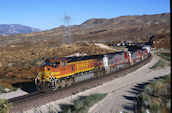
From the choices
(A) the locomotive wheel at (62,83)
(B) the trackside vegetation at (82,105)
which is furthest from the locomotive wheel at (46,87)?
(B) the trackside vegetation at (82,105)

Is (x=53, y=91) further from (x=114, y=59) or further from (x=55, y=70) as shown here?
(x=114, y=59)

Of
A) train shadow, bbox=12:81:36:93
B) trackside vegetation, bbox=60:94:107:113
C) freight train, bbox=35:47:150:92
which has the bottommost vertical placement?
train shadow, bbox=12:81:36:93

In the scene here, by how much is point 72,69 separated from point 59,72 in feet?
7.47

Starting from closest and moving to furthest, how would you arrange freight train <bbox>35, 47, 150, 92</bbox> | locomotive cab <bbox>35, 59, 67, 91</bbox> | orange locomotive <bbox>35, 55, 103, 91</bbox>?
locomotive cab <bbox>35, 59, 67, 91</bbox> < orange locomotive <bbox>35, 55, 103, 91</bbox> < freight train <bbox>35, 47, 150, 92</bbox>

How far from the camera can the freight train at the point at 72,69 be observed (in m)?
16.4

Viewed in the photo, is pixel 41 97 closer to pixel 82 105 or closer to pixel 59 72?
pixel 59 72

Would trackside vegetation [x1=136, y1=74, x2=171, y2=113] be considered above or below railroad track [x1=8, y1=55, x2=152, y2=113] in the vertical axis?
above

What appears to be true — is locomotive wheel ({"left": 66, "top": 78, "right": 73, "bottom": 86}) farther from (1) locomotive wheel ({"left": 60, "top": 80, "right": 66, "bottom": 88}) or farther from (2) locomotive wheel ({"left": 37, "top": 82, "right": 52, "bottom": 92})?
(2) locomotive wheel ({"left": 37, "top": 82, "right": 52, "bottom": 92})

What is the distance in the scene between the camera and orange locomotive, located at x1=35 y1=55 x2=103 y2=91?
642 inches

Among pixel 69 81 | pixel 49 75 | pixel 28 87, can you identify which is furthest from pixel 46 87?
pixel 28 87

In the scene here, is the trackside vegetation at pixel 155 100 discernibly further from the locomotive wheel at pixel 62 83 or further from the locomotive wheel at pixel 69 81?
the locomotive wheel at pixel 69 81

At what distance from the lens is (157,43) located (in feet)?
269

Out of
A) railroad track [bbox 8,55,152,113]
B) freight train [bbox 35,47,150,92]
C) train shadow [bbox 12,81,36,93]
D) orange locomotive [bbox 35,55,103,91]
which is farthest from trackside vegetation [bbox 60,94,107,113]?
train shadow [bbox 12,81,36,93]

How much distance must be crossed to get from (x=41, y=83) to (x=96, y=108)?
6.77m
